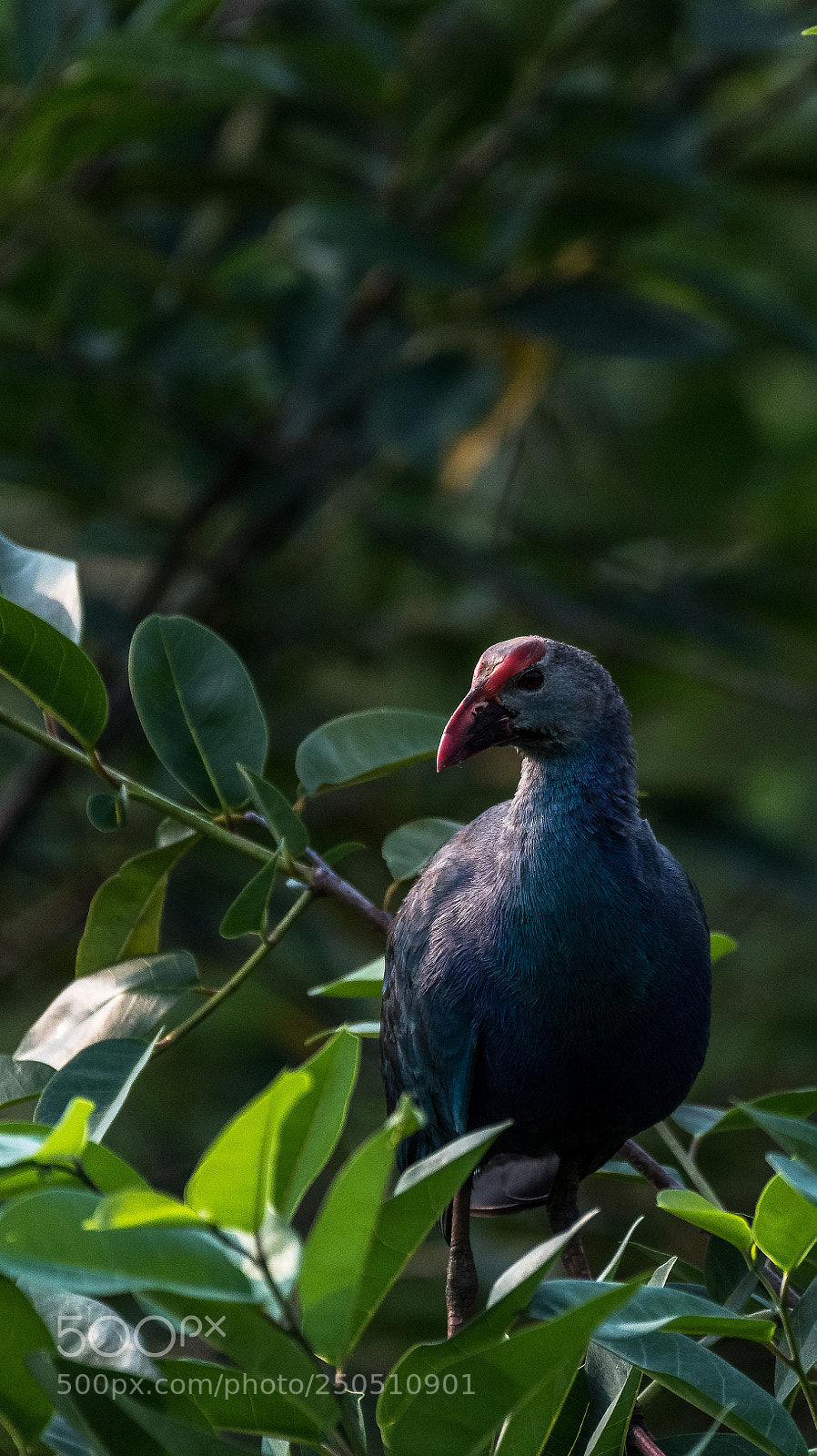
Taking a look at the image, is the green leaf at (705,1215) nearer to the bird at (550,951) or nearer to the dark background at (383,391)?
the bird at (550,951)

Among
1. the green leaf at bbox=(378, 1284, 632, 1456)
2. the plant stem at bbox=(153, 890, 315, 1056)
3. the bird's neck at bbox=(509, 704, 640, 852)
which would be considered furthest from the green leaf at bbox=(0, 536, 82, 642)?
the green leaf at bbox=(378, 1284, 632, 1456)

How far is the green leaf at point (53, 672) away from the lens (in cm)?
115

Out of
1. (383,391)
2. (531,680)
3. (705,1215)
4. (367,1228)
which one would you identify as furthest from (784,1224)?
(383,391)

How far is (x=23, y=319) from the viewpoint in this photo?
2.90 m

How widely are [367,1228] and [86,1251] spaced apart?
0.15 m

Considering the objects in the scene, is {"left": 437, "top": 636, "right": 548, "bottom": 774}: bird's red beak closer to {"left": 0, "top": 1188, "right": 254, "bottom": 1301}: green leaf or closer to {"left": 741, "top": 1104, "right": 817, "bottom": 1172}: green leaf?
{"left": 741, "top": 1104, "right": 817, "bottom": 1172}: green leaf

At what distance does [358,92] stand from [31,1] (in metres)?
0.60

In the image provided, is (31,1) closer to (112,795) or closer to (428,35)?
(428,35)

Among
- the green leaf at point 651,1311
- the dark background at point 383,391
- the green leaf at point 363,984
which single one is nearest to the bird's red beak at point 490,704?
the green leaf at point 363,984

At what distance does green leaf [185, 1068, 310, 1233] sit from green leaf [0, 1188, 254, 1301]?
0.03 meters

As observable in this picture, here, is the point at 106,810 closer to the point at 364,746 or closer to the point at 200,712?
the point at 200,712

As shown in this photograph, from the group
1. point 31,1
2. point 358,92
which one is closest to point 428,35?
point 358,92

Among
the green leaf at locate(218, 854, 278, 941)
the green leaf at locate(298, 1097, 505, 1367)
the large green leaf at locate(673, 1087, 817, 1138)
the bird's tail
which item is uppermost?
the green leaf at locate(298, 1097, 505, 1367)

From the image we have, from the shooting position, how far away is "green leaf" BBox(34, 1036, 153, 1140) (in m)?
1.03
